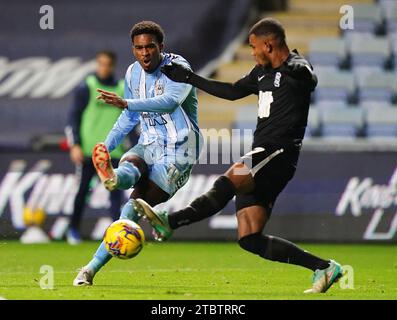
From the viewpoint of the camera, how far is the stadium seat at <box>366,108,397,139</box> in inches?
642

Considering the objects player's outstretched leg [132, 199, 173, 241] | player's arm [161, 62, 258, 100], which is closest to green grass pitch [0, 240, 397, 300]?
player's outstretched leg [132, 199, 173, 241]

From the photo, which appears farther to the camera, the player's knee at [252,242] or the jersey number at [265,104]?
the jersey number at [265,104]

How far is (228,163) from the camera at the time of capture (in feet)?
46.6

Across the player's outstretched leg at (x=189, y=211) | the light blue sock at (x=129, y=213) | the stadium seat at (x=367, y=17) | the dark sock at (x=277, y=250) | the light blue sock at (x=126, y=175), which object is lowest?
the dark sock at (x=277, y=250)

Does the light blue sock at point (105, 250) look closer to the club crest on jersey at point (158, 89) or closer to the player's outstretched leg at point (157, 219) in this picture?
the player's outstretched leg at point (157, 219)

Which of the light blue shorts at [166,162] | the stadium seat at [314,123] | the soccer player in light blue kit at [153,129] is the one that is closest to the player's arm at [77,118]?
the stadium seat at [314,123]

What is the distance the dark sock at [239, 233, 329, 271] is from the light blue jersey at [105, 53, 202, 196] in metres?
0.90

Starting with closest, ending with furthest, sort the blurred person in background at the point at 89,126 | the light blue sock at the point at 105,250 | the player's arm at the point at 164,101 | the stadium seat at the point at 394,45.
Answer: the player's arm at the point at 164,101 → the light blue sock at the point at 105,250 → the blurred person in background at the point at 89,126 → the stadium seat at the point at 394,45

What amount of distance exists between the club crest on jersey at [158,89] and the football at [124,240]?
3.53ft

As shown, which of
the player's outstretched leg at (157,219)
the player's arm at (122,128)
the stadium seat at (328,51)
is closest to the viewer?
the player's outstretched leg at (157,219)

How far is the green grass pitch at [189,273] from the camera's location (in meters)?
8.11

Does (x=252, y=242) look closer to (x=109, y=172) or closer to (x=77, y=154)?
(x=109, y=172)
